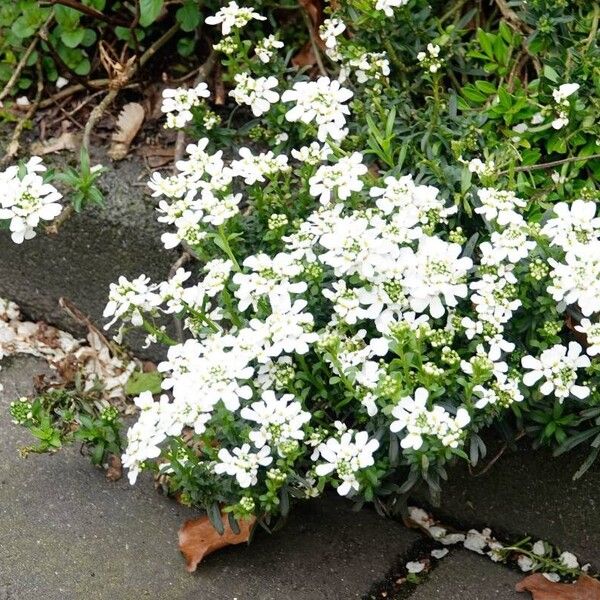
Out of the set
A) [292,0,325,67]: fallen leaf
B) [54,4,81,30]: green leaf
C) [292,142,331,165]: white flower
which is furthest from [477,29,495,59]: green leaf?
[54,4,81,30]: green leaf

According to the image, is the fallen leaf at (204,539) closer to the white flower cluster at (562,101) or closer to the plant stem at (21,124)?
the white flower cluster at (562,101)

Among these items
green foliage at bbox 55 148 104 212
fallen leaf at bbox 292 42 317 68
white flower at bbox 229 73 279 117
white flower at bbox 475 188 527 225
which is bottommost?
green foliage at bbox 55 148 104 212

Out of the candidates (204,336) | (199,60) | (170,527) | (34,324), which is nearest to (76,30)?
(199,60)

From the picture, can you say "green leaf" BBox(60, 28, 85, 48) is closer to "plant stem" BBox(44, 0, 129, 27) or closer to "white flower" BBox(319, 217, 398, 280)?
"plant stem" BBox(44, 0, 129, 27)

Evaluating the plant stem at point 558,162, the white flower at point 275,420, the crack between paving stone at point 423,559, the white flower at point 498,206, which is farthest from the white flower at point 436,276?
the crack between paving stone at point 423,559

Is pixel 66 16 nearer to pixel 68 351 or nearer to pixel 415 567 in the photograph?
pixel 68 351
